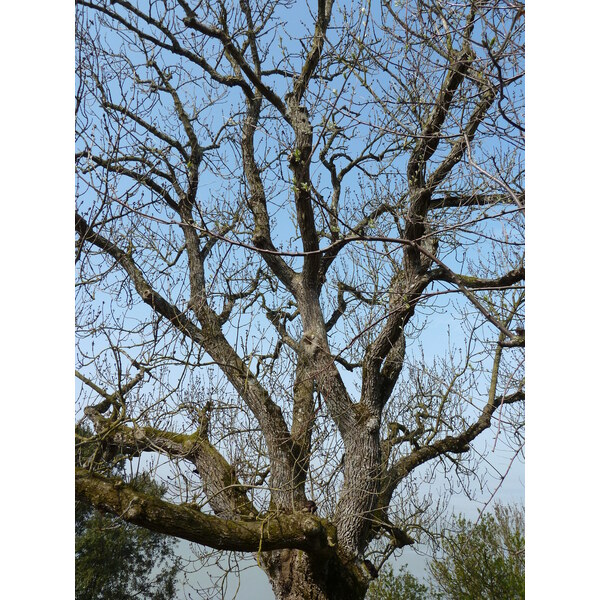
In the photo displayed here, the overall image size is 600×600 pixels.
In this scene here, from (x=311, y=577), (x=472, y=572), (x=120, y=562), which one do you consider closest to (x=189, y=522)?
(x=311, y=577)

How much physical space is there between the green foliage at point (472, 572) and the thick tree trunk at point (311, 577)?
83.3 inches

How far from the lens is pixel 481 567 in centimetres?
638

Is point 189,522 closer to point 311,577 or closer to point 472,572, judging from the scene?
point 311,577

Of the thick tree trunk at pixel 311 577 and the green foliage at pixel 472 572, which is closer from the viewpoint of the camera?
the thick tree trunk at pixel 311 577

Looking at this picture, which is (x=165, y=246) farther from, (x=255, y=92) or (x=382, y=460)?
(x=382, y=460)

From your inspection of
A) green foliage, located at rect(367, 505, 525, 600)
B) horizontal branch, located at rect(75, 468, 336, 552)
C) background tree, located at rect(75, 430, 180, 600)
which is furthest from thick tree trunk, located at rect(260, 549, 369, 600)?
background tree, located at rect(75, 430, 180, 600)

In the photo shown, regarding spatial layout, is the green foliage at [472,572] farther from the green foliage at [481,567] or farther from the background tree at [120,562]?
the background tree at [120,562]

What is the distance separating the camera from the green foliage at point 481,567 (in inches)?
244

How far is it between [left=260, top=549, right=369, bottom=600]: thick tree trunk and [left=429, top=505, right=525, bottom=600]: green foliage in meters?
2.23

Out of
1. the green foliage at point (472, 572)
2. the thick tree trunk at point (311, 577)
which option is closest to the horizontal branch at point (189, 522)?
the thick tree trunk at point (311, 577)

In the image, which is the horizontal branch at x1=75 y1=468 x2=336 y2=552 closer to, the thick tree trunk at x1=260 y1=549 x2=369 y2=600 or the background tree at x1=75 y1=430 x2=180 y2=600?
the thick tree trunk at x1=260 y1=549 x2=369 y2=600

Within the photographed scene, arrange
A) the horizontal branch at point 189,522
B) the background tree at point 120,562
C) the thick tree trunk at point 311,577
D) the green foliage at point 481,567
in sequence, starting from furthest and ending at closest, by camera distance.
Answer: the background tree at point 120,562 → the green foliage at point 481,567 → the thick tree trunk at point 311,577 → the horizontal branch at point 189,522

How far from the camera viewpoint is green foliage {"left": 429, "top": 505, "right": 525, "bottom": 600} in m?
6.19
